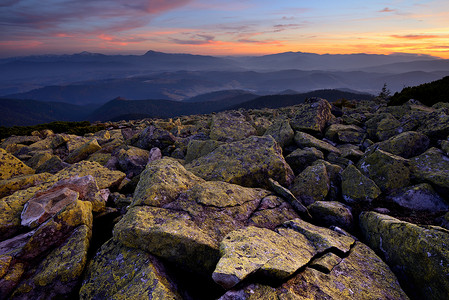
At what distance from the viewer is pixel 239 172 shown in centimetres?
956

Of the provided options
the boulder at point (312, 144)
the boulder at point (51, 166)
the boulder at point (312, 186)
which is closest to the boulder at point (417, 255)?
the boulder at point (312, 186)

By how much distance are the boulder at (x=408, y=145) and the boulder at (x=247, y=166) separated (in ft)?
18.2

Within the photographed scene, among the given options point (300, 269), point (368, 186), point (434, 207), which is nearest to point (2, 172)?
point (300, 269)

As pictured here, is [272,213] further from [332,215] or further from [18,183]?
[18,183]

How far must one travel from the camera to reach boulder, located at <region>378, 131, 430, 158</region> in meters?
10.7

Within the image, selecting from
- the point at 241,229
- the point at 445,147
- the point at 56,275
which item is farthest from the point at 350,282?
the point at 445,147

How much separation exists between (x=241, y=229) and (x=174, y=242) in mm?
1763

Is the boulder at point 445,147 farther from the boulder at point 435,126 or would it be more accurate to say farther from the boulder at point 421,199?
the boulder at point 421,199

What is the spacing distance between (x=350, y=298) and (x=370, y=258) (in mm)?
1927

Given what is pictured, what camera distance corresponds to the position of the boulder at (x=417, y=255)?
491cm

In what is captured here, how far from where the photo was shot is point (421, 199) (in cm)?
808

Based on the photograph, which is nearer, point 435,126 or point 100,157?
point 435,126

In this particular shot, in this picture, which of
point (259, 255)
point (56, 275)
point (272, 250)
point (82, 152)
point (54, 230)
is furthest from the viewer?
point (82, 152)

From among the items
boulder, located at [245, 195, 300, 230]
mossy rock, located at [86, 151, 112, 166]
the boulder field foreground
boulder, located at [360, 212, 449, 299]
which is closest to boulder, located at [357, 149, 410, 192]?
the boulder field foreground
